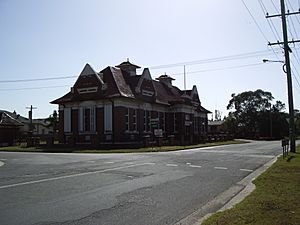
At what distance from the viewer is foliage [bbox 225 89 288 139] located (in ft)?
326

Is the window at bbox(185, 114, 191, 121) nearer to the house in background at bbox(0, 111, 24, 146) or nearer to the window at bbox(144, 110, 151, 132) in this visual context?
the window at bbox(144, 110, 151, 132)

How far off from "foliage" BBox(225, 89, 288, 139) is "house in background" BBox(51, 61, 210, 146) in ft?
149

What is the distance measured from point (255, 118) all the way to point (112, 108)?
63224 millimetres

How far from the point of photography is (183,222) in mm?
7984

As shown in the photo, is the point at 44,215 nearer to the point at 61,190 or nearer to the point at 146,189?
the point at 61,190

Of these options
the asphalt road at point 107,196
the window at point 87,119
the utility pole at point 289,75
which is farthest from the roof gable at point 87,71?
the asphalt road at point 107,196

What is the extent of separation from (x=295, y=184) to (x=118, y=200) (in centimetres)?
553

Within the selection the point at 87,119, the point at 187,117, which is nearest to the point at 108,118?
the point at 87,119

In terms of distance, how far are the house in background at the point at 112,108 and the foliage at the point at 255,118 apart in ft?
149

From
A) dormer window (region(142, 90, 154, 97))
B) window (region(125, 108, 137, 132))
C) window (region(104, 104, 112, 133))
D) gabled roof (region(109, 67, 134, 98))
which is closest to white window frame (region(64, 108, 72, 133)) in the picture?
window (region(104, 104, 112, 133))

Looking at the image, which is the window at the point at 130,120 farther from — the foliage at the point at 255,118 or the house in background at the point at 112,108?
the foliage at the point at 255,118

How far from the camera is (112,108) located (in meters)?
47.2

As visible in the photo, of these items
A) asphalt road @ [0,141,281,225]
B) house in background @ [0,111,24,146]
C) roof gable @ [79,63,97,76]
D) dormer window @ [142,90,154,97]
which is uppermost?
roof gable @ [79,63,97,76]

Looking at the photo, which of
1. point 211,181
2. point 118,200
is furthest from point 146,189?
point 211,181
